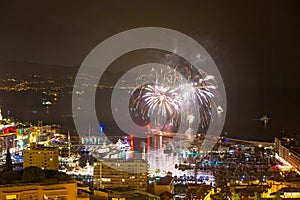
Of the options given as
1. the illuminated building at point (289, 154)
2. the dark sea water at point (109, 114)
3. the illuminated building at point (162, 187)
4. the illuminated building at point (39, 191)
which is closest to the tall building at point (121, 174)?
the illuminated building at point (162, 187)

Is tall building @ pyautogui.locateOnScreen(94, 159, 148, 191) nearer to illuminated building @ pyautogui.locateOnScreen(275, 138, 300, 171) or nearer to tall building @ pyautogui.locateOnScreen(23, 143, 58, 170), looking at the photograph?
tall building @ pyautogui.locateOnScreen(23, 143, 58, 170)

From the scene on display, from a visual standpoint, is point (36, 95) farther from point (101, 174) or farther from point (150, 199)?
point (150, 199)

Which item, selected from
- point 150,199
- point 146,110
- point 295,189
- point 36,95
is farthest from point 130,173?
point 36,95

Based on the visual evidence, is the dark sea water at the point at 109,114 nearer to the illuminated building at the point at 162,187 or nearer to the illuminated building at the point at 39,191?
the illuminated building at the point at 162,187

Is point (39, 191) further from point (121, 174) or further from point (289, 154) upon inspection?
point (289, 154)

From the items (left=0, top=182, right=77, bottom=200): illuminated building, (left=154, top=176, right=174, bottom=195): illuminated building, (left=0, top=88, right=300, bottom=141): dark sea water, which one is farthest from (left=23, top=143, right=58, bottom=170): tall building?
(left=0, top=88, right=300, bottom=141): dark sea water

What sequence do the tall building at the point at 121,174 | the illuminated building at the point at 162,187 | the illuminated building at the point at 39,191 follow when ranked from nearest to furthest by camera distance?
the illuminated building at the point at 39,191, the illuminated building at the point at 162,187, the tall building at the point at 121,174

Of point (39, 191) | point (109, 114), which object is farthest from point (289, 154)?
point (109, 114)
